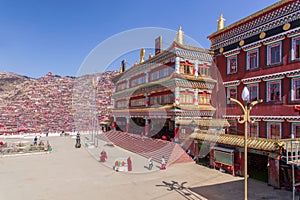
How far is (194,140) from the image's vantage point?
21.5 metres

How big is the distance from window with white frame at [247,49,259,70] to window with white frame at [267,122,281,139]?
5314 mm

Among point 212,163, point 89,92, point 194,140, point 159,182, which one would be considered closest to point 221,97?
point 194,140

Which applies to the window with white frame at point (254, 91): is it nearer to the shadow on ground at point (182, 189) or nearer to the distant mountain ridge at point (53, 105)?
the shadow on ground at point (182, 189)

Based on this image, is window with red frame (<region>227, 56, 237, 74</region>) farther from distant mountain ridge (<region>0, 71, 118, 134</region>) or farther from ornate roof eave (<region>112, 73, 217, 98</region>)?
distant mountain ridge (<region>0, 71, 118, 134</region>)

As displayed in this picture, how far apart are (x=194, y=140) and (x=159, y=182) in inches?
313

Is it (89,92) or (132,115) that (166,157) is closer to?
(132,115)

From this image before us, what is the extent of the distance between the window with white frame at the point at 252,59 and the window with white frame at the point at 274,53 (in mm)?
1137

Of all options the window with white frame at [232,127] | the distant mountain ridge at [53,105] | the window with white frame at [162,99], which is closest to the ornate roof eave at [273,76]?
the window with white frame at [232,127]

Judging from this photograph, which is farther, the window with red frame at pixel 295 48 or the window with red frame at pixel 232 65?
the window with red frame at pixel 232 65

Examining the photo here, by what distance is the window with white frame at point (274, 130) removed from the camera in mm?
17094

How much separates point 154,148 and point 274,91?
13.4 metres

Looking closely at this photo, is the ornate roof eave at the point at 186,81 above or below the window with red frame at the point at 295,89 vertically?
above

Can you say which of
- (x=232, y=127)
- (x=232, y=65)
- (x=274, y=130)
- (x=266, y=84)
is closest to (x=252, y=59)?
(x=232, y=65)

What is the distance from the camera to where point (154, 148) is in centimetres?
2386
